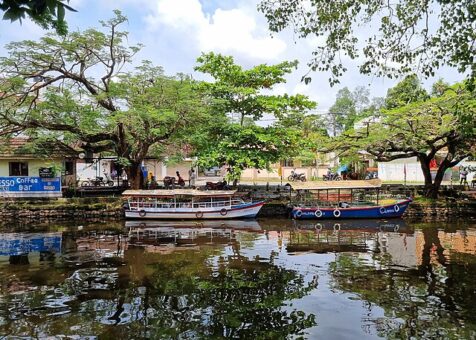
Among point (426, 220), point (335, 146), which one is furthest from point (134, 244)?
point (426, 220)

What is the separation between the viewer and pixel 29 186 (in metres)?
25.9

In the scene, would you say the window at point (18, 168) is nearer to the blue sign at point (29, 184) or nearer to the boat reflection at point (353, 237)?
Result: the blue sign at point (29, 184)

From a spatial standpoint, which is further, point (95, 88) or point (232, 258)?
point (95, 88)

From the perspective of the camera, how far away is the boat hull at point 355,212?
25.0 meters

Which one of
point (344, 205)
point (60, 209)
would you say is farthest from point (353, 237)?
point (60, 209)

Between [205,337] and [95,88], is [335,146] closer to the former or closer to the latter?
[95,88]

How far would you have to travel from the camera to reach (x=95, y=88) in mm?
25531

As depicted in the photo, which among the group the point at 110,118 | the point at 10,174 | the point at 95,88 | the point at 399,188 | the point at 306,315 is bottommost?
the point at 306,315

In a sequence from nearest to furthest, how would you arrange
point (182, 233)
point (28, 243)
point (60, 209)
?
point (28, 243) → point (182, 233) → point (60, 209)

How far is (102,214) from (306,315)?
1981 cm

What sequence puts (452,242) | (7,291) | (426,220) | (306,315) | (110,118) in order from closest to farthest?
1. (306,315)
2. (7,291)
3. (452,242)
4. (110,118)
5. (426,220)

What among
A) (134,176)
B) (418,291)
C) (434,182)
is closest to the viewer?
(418,291)

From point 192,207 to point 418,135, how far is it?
46.7 feet

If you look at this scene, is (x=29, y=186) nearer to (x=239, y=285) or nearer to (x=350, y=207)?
(x=239, y=285)
